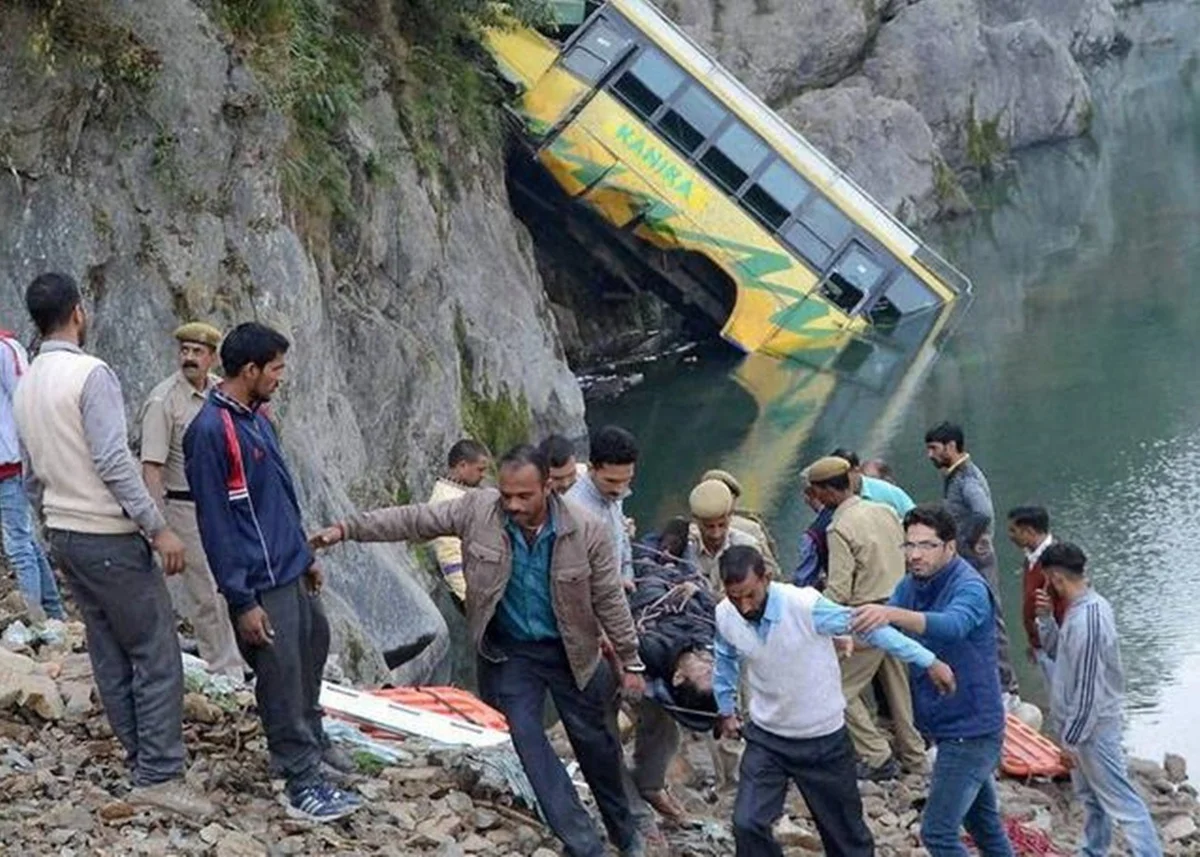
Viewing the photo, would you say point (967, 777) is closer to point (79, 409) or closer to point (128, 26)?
point (79, 409)

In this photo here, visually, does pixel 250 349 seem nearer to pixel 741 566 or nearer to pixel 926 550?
pixel 741 566

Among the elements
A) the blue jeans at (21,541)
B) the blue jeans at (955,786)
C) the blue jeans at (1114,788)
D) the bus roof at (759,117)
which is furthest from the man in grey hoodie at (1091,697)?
the bus roof at (759,117)

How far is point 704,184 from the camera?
27.8m

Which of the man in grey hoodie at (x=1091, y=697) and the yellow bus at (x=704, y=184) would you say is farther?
the yellow bus at (x=704, y=184)

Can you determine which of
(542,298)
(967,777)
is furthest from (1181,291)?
(967,777)

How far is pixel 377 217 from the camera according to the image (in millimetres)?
18531

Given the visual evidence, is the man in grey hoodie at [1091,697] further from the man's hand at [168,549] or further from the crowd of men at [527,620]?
the man's hand at [168,549]

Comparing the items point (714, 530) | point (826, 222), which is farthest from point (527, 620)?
point (826, 222)

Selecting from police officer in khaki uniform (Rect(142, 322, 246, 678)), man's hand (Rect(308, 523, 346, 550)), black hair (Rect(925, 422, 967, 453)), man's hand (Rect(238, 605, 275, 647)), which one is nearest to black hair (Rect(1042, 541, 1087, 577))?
black hair (Rect(925, 422, 967, 453))

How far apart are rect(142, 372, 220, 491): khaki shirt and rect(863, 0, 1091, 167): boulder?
36021mm

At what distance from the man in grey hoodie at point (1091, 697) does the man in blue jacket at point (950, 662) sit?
35.4 inches

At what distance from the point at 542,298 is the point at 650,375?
460cm

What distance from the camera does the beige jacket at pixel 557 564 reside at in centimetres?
689

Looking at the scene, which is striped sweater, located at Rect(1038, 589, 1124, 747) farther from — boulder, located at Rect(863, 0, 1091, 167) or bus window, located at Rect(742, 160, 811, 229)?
boulder, located at Rect(863, 0, 1091, 167)
